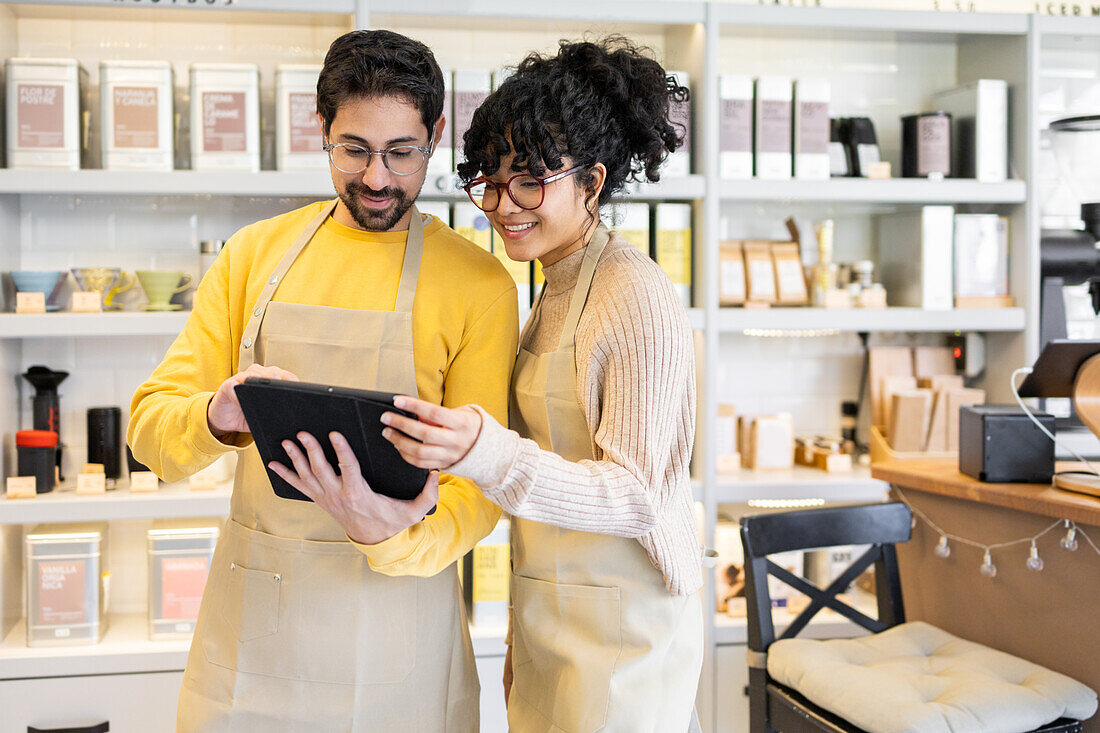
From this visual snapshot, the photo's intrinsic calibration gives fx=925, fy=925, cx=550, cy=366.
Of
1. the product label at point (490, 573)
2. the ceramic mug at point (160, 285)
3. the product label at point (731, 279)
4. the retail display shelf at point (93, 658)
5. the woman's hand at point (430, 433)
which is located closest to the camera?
the woman's hand at point (430, 433)

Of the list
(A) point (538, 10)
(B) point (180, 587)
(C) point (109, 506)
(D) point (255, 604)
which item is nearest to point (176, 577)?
(B) point (180, 587)

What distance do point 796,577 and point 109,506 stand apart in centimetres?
188

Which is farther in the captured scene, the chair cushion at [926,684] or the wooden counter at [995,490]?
the wooden counter at [995,490]

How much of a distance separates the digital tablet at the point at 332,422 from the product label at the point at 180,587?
5.75 ft

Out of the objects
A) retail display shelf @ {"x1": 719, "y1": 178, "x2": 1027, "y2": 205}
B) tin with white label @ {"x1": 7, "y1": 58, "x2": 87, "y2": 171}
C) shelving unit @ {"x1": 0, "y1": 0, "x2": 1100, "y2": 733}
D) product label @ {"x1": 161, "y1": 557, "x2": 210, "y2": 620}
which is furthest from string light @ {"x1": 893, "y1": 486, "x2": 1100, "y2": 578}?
tin with white label @ {"x1": 7, "y1": 58, "x2": 87, "y2": 171}

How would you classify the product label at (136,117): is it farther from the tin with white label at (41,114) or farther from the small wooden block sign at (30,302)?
the small wooden block sign at (30,302)

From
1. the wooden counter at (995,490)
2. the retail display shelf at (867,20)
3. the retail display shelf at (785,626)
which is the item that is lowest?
the retail display shelf at (785,626)

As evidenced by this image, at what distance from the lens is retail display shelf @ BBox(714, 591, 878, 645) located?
9.34 feet

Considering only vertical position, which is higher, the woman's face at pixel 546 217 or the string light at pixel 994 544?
the woman's face at pixel 546 217

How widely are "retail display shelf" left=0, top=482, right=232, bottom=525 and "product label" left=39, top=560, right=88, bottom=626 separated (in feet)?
0.49

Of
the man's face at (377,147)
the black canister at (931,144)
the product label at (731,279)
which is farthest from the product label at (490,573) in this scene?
the black canister at (931,144)

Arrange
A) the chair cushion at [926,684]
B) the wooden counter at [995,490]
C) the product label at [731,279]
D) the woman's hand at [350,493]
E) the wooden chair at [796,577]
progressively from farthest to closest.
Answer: the product label at [731,279] < the wooden chair at [796,577] < the wooden counter at [995,490] < the chair cushion at [926,684] < the woman's hand at [350,493]

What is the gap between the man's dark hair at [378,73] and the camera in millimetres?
1309

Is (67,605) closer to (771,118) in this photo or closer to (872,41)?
(771,118)
